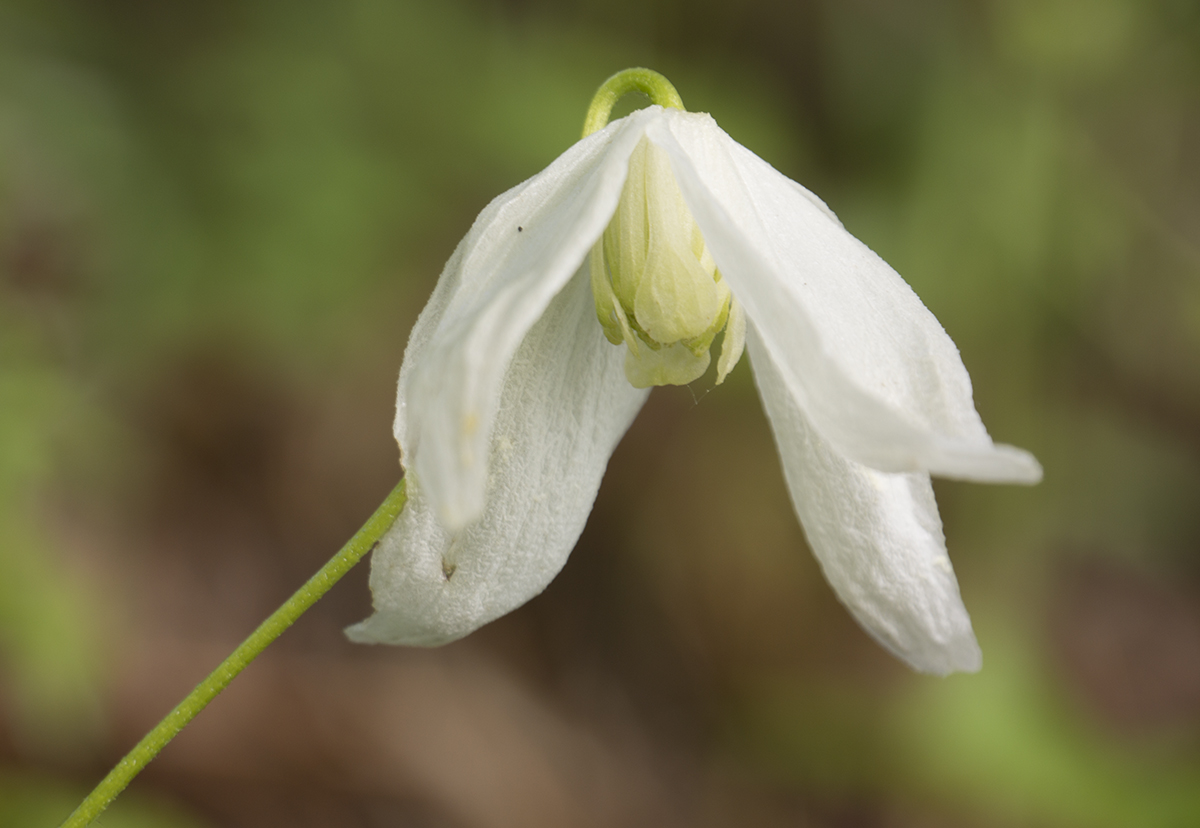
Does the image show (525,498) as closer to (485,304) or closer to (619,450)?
(485,304)

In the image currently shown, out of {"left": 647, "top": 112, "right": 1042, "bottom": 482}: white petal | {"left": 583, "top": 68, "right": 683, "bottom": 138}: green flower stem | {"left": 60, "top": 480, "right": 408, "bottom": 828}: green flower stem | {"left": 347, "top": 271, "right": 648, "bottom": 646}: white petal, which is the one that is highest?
{"left": 583, "top": 68, "right": 683, "bottom": 138}: green flower stem

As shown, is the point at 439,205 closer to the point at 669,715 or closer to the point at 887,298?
the point at 669,715

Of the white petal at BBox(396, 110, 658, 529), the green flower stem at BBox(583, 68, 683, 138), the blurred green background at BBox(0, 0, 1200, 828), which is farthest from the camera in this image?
the blurred green background at BBox(0, 0, 1200, 828)

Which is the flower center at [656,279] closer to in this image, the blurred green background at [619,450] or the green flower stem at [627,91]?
the green flower stem at [627,91]

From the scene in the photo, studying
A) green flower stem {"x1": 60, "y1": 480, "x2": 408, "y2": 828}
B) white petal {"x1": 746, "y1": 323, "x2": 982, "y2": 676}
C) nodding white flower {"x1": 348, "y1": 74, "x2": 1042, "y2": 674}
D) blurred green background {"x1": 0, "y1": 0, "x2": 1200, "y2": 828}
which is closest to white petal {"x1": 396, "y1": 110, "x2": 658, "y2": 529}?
nodding white flower {"x1": 348, "y1": 74, "x2": 1042, "y2": 674}

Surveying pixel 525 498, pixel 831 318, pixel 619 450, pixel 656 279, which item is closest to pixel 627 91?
pixel 656 279

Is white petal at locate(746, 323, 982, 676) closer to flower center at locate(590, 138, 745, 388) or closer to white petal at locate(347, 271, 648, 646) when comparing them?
flower center at locate(590, 138, 745, 388)

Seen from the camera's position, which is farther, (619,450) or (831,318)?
(619,450)
